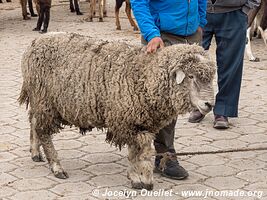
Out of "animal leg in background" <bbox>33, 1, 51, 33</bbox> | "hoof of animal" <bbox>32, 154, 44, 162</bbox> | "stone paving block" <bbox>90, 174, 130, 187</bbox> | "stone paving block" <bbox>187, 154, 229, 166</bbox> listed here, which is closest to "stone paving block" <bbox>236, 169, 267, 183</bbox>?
"stone paving block" <bbox>187, 154, 229, 166</bbox>

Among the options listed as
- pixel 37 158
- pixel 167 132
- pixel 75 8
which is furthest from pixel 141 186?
pixel 75 8

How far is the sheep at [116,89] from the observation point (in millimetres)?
4949

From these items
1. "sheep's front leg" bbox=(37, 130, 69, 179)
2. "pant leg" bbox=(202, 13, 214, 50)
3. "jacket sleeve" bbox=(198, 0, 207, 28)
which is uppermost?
"jacket sleeve" bbox=(198, 0, 207, 28)

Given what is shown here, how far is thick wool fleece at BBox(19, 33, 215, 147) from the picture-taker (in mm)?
4980

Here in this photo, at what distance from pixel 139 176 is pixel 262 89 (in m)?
4.04

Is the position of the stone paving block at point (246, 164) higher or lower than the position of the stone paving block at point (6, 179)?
lower

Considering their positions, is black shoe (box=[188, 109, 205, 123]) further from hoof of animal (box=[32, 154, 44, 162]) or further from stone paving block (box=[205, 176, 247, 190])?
hoof of animal (box=[32, 154, 44, 162])

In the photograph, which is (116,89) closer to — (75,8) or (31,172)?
(31,172)

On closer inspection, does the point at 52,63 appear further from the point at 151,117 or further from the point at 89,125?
the point at 151,117

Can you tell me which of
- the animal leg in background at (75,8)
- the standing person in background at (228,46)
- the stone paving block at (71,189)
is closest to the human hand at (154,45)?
the stone paving block at (71,189)

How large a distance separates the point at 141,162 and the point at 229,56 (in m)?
2.25

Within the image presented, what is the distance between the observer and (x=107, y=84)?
522 cm

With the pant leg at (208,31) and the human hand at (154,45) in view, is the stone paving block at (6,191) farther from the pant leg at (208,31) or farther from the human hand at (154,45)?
the pant leg at (208,31)

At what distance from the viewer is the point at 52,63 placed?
5.51 meters
